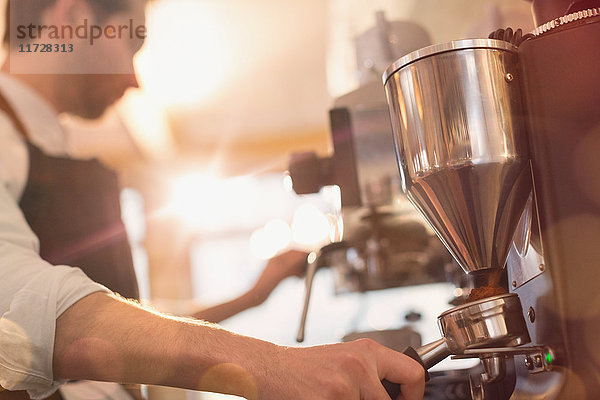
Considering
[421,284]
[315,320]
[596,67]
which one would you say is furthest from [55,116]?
[315,320]

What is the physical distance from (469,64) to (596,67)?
91 millimetres

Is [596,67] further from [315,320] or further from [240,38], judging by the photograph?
[315,320]

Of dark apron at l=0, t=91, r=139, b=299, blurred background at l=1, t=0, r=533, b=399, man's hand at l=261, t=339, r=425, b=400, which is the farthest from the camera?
blurred background at l=1, t=0, r=533, b=399

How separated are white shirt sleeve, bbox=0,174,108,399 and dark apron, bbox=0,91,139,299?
451 mm

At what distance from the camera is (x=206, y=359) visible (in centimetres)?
46

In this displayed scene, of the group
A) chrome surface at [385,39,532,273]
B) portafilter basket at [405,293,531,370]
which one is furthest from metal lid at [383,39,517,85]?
portafilter basket at [405,293,531,370]

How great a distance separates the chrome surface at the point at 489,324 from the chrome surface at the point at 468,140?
5 cm

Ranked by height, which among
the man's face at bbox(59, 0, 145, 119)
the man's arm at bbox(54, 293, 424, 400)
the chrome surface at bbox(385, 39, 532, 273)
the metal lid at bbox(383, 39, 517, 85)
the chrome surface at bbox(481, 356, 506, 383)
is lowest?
the chrome surface at bbox(481, 356, 506, 383)

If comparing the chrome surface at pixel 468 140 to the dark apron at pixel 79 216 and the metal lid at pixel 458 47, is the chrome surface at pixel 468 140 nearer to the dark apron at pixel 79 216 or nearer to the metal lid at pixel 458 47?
the metal lid at pixel 458 47

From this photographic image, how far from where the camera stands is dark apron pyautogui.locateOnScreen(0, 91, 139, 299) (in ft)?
3.20

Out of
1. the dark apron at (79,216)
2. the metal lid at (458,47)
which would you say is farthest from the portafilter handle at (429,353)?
the dark apron at (79,216)

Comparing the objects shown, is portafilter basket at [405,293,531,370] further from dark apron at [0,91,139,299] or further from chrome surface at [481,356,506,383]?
dark apron at [0,91,139,299]

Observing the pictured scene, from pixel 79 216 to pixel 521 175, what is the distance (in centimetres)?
85

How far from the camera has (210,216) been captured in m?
4.63
